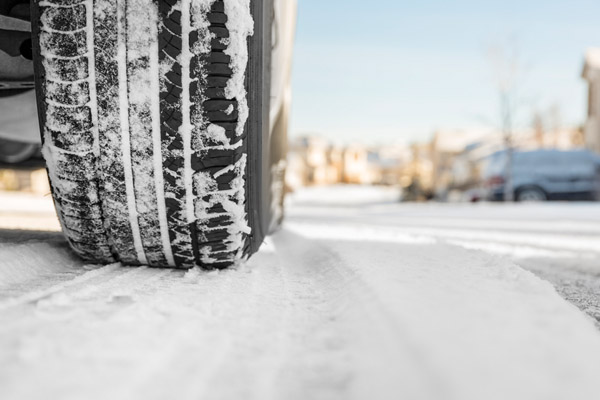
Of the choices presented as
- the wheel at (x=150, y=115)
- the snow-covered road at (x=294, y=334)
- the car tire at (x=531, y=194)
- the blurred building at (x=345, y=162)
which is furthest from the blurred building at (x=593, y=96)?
the wheel at (x=150, y=115)

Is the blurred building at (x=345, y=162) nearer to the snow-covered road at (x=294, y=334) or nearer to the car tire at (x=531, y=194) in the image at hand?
the car tire at (x=531, y=194)

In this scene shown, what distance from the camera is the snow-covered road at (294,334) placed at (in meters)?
0.53

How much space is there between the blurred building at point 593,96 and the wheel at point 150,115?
71.6ft

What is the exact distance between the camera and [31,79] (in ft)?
4.15

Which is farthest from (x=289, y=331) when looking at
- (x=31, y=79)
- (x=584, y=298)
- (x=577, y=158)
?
(x=577, y=158)

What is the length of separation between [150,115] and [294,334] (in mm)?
574

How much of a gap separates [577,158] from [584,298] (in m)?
7.96

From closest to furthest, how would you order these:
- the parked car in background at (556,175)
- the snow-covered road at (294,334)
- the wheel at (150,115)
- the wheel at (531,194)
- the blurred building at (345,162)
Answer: the snow-covered road at (294,334)
the wheel at (150,115)
the parked car in background at (556,175)
the wheel at (531,194)
the blurred building at (345,162)

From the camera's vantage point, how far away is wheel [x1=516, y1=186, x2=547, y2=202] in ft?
26.2

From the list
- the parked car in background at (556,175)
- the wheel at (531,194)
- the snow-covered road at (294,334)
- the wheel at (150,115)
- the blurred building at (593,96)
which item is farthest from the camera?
the blurred building at (593,96)

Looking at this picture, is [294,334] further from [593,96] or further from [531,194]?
[593,96]

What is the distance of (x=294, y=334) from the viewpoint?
74 centimetres

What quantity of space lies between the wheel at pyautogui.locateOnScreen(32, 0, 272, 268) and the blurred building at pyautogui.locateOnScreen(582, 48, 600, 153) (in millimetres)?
21821

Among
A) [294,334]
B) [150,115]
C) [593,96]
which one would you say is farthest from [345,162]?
[294,334]
